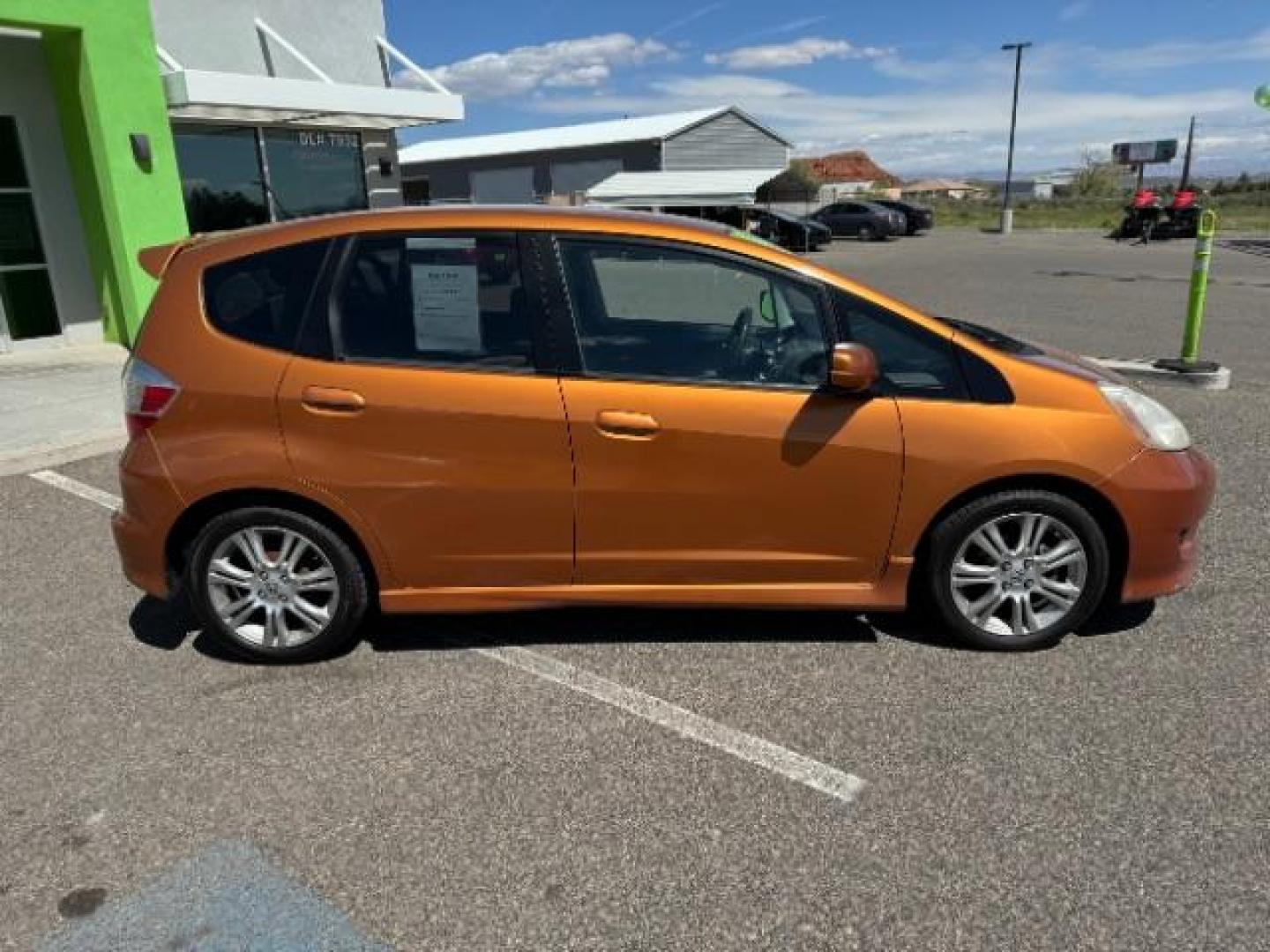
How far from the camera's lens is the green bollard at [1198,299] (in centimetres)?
728

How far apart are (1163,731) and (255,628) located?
3.27 metres

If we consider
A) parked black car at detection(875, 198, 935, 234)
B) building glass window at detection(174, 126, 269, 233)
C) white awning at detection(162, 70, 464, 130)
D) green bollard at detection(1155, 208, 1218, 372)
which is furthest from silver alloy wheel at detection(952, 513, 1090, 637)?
parked black car at detection(875, 198, 935, 234)

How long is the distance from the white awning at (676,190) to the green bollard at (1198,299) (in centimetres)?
2519

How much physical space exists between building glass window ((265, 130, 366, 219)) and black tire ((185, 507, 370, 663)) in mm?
10504

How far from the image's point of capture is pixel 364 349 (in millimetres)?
3299

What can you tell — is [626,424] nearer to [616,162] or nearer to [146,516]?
[146,516]

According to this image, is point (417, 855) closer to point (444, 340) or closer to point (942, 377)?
point (444, 340)

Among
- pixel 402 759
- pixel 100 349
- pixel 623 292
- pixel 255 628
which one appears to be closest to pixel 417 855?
pixel 402 759

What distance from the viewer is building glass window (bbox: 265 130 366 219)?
12555 mm

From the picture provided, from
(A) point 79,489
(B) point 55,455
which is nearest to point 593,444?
(A) point 79,489

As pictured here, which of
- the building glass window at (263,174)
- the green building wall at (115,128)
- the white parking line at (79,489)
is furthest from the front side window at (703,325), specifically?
the building glass window at (263,174)

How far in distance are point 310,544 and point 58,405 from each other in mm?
5481

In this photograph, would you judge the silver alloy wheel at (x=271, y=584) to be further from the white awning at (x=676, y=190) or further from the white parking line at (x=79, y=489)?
the white awning at (x=676, y=190)

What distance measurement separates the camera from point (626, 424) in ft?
10.5
